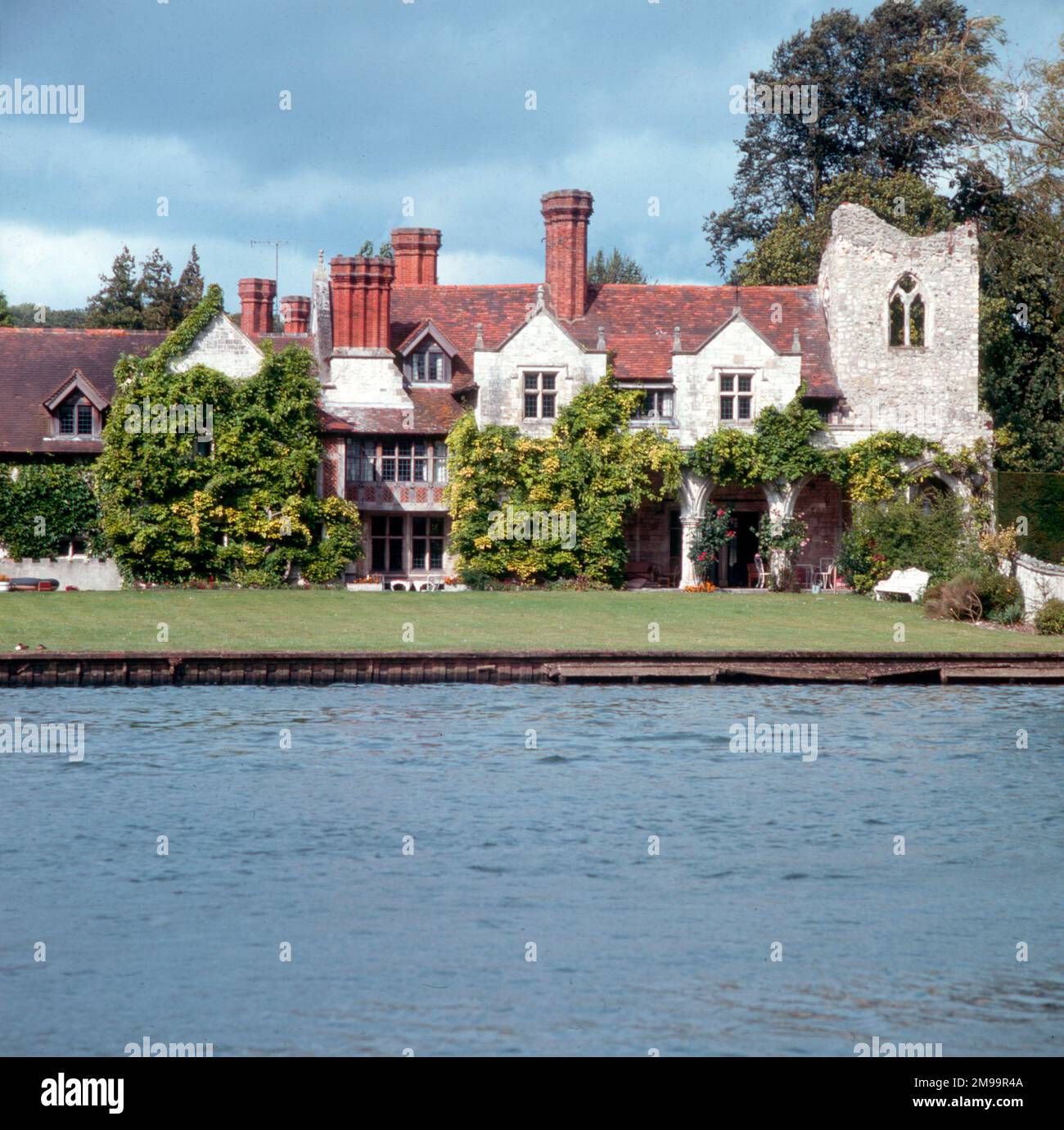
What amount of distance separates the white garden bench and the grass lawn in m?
0.68

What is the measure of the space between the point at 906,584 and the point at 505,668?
1520 cm

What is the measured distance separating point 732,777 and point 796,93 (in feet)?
141

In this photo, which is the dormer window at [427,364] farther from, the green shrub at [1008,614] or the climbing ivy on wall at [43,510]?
the green shrub at [1008,614]

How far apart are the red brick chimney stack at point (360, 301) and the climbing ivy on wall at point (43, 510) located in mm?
7292

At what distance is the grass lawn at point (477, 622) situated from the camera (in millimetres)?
24844

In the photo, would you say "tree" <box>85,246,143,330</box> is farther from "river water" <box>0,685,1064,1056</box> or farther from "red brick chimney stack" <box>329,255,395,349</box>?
"river water" <box>0,685,1064,1056</box>

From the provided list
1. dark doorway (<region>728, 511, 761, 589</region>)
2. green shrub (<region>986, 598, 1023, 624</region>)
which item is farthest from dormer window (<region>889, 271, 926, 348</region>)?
green shrub (<region>986, 598, 1023, 624</region>)

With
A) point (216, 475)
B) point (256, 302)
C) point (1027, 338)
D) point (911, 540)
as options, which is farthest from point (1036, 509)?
point (256, 302)

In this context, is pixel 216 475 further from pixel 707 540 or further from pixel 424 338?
pixel 707 540

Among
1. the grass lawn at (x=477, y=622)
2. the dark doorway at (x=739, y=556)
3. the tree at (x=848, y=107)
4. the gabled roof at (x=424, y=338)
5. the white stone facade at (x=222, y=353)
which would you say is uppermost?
the tree at (x=848, y=107)

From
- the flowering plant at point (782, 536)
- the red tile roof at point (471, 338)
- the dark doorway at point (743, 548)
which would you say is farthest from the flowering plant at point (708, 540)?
the red tile roof at point (471, 338)

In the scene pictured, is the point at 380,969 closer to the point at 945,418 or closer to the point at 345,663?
the point at 345,663

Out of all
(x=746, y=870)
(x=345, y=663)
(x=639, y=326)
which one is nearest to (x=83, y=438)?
(x=639, y=326)

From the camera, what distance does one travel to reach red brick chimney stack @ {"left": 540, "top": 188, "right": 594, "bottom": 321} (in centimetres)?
4222
